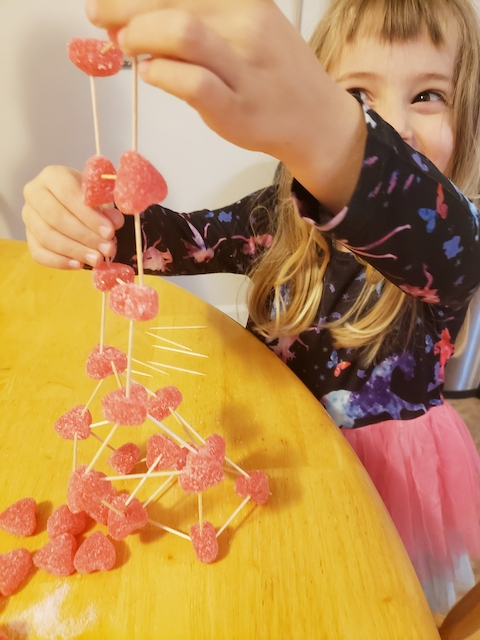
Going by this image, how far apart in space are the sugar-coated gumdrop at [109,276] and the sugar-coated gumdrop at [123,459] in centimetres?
17

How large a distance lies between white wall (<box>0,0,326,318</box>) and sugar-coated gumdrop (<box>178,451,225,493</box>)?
1.07m

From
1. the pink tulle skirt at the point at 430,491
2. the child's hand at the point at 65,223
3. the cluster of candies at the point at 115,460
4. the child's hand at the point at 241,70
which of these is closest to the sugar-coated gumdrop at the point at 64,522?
the cluster of candies at the point at 115,460

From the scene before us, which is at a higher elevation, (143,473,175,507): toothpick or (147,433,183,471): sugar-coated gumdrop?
(147,433,183,471): sugar-coated gumdrop

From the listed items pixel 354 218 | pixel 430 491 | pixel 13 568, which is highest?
pixel 354 218

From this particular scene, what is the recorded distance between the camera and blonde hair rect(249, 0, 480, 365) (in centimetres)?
60

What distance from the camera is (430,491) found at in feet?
2.13

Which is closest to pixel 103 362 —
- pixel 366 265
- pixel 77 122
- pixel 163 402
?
pixel 163 402

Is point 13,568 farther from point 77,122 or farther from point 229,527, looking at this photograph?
point 77,122

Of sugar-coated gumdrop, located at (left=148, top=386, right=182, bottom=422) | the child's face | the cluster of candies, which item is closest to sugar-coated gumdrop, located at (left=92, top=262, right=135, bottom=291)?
the cluster of candies

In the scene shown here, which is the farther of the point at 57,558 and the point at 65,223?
the point at 65,223

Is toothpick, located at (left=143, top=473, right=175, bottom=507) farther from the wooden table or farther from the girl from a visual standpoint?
the girl

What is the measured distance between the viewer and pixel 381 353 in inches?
28.4

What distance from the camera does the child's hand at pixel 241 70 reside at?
0.24m

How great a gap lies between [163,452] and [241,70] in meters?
0.31
